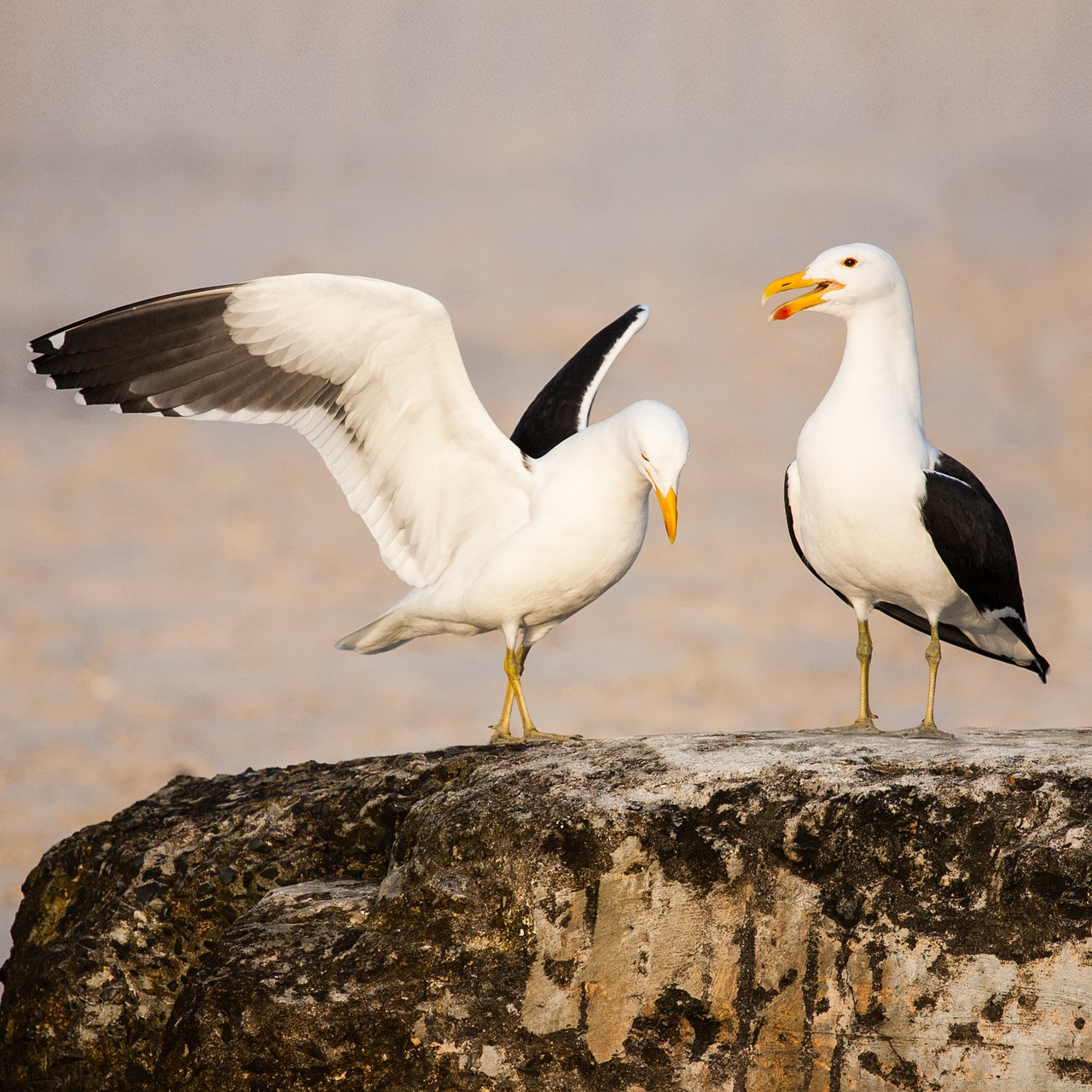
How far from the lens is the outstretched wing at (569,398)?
9.51 meters

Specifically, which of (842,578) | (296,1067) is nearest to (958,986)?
(296,1067)

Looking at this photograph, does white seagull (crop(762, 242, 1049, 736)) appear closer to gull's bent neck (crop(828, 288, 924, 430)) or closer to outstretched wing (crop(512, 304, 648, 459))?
gull's bent neck (crop(828, 288, 924, 430))

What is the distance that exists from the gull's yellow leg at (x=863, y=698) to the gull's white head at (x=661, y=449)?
1.10m

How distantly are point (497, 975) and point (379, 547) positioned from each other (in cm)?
384

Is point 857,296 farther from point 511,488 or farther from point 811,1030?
point 811,1030

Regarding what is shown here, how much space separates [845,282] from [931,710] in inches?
84.1

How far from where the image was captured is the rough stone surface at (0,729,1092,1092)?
4.44 meters

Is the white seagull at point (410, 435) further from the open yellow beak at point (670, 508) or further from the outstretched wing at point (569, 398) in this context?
the outstretched wing at point (569, 398)

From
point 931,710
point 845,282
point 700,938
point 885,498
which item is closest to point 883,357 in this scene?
point 845,282

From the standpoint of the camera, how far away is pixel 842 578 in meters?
6.74

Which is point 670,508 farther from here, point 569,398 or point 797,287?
point 569,398

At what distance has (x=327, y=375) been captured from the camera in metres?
7.79

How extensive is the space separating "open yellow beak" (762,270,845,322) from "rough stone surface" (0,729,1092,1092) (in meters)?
2.43

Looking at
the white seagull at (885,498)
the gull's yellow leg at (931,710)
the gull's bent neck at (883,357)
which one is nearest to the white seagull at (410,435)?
the white seagull at (885,498)
